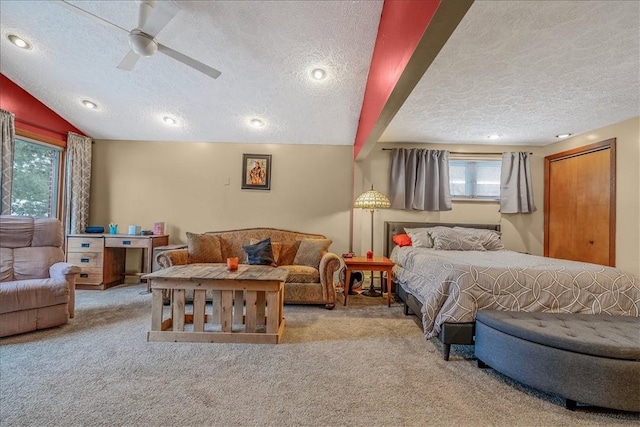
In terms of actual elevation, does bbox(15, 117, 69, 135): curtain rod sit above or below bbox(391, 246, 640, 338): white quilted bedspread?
above

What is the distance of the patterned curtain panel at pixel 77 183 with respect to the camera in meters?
4.22

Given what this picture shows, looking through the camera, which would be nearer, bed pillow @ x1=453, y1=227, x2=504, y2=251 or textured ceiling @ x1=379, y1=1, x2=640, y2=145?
textured ceiling @ x1=379, y1=1, x2=640, y2=145

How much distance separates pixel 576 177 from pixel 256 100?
14.8ft

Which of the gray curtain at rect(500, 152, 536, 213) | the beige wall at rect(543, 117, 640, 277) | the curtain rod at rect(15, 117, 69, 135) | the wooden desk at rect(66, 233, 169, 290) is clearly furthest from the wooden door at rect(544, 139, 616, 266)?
the curtain rod at rect(15, 117, 69, 135)

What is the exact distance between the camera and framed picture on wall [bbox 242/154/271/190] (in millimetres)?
4531

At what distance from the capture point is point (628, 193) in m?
3.29

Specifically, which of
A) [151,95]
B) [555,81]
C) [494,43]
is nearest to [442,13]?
[494,43]

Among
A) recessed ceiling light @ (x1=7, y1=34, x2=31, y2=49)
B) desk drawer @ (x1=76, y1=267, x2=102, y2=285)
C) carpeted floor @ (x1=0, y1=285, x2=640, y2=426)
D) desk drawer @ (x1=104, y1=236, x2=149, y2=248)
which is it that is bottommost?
carpeted floor @ (x1=0, y1=285, x2=640, y2=426)

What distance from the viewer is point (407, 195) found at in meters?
4.41

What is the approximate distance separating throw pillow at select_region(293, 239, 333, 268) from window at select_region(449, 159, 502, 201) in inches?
91.5

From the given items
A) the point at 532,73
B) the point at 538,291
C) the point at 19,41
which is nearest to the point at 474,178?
the point at 532,73

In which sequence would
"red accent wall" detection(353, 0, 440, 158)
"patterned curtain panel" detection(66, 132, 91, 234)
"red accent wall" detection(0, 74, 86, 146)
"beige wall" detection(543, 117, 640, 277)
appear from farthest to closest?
"patterned curtain panel" detection(66, 132, 91, 234)
"red accent wall" detection(0, 74, 86, 146)
"beige wall" detection(543, 117, 640, 277)
"red accent wall" detection(353, 0, 440, 158)

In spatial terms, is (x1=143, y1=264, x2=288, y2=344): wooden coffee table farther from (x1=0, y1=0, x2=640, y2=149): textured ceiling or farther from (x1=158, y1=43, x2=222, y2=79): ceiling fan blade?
(x1=0, y1=0, x2=640, y2=149): textured ceiling

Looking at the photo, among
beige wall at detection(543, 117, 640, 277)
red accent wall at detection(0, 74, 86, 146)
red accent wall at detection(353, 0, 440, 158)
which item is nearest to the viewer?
red accent wall at detection(353, 0, 440, 158)
